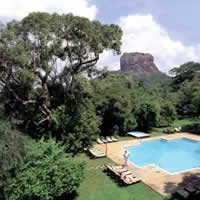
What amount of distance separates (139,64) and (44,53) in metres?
106

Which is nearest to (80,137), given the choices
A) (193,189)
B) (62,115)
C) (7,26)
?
(62,115)

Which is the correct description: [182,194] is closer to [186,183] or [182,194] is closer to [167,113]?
[186,183]

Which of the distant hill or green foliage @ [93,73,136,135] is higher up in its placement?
the distant hill

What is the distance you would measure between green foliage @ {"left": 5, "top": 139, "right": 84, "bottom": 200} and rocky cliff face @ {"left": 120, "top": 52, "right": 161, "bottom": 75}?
104381 millimetres

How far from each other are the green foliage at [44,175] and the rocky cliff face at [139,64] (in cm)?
10438

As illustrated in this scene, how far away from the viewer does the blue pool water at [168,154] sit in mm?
12422

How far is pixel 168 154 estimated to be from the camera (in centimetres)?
1536

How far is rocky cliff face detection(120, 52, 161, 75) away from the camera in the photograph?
107750 mm

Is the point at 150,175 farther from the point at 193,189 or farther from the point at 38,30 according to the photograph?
the point at 38,30

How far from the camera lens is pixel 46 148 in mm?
7281

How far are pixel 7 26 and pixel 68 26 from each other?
3718mm

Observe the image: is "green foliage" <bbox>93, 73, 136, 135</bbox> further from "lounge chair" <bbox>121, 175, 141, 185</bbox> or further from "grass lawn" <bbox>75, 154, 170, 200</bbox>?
"lounge chair" <bbox>121, 175, 141, 185</bbox>

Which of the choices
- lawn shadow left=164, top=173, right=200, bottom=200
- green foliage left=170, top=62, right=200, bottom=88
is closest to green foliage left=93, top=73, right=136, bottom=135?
lawn shadow left=164, top=173, right=200, bottom=200

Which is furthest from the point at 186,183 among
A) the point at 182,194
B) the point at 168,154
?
the point at 168,154
